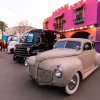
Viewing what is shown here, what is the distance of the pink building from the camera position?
917cm

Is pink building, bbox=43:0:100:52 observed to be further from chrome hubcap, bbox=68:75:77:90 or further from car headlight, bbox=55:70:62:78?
car headlight, bbox=55:70:62:78

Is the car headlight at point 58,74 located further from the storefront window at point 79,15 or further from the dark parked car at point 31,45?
the storefront window at point 79,15

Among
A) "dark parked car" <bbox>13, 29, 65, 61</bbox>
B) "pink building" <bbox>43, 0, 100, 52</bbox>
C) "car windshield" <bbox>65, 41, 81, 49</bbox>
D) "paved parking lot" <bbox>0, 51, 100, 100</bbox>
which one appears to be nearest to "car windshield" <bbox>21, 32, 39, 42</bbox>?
"dark parked car" <bbox>13, 29, 65, 61</bbox>

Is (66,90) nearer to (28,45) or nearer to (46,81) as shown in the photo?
(46,81)

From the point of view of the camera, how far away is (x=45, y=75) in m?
2.40

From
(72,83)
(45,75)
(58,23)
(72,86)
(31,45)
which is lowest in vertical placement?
(72,86)

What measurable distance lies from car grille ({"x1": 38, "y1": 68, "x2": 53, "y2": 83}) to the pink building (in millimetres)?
8750

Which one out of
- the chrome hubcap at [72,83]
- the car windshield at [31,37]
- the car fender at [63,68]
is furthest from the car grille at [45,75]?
the car windshield at [31,37]

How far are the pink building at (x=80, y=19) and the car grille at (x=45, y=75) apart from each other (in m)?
8.75

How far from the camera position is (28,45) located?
19.3ft

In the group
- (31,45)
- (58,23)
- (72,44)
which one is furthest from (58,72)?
(58,23)

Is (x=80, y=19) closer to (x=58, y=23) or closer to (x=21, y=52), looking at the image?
(x=58, y=23)

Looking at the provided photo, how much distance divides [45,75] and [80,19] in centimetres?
1021

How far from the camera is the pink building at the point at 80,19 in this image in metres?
9.17
